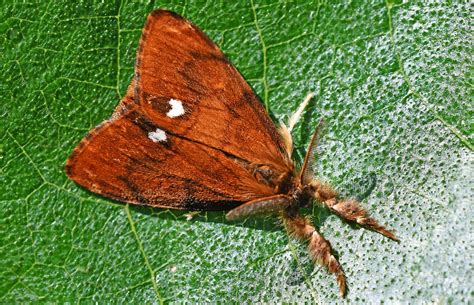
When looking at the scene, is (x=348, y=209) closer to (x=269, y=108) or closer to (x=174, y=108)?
(x=269, y=108)

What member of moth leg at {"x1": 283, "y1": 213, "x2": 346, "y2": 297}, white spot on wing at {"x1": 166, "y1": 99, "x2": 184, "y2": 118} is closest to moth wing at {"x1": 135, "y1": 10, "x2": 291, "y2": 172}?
white spot on wing at {"x1": 166, "y1": 99, "x2": 184, "y2": 118}

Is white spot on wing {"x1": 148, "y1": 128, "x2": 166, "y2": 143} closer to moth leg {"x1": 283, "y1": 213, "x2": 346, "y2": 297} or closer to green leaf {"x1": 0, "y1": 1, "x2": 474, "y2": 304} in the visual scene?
green leaf {"x1": 0, "y1": 1, "x2": 474, "y2": 304}

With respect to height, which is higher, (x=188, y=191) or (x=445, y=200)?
(x=188, y=191)

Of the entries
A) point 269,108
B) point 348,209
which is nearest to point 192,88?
point 269,108

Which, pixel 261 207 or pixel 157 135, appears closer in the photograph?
pixel 261 207

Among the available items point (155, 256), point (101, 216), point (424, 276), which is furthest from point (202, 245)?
point (424, 276)

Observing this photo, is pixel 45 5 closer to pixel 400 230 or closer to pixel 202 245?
pixel 202 245

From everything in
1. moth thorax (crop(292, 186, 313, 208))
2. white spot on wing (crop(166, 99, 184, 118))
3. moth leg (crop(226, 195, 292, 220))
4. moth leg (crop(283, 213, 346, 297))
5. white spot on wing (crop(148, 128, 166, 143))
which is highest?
white spot on wing (crop(166, 99, 184, 118))
